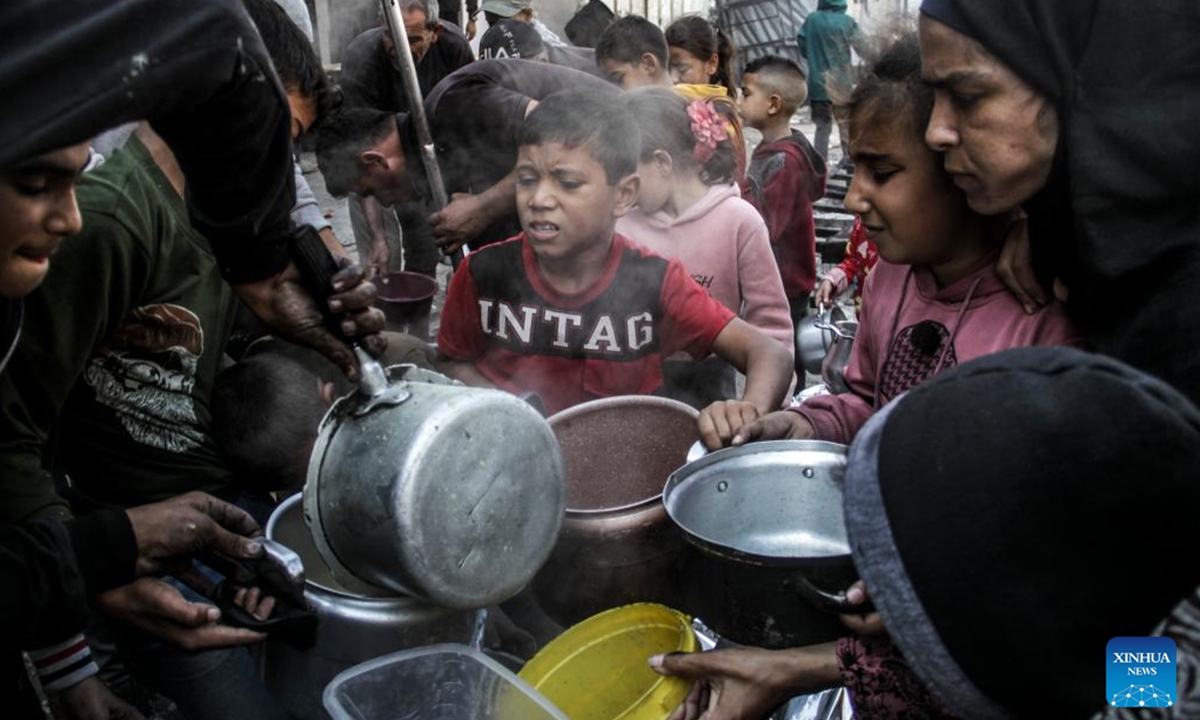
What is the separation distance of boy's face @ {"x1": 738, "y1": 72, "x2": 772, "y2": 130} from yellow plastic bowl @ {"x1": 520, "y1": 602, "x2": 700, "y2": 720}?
4.20 m

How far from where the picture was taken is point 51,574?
4.74 feet

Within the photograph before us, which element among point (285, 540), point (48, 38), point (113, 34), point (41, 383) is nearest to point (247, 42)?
point (113, 34)

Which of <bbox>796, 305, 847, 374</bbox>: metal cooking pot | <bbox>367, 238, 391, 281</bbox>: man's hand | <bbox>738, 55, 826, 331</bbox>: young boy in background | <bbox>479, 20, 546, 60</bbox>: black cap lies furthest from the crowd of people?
<bbox>479, 20, 546, 60</bbox>: black cap

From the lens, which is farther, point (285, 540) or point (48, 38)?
point (285, 540)

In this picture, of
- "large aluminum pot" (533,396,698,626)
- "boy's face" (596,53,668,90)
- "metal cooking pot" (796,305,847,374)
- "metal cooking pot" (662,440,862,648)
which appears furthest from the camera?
"boy's face" (596,53,668,90)

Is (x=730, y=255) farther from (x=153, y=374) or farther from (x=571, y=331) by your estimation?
(x=153, y=374)

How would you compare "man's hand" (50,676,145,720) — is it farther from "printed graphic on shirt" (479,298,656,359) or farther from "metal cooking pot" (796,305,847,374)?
"metal cooking pot" (796,305,847,374)

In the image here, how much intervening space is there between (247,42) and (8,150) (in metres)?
0.64

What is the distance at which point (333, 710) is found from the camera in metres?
1.54

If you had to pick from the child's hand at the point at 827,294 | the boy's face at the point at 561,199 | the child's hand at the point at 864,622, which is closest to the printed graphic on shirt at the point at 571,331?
the boy's face at the point at 561,199

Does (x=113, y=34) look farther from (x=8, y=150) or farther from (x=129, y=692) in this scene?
(x=129, y=692)

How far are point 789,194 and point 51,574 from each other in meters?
4.08

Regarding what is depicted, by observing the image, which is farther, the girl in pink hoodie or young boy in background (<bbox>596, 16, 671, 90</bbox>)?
young boy in background (<bbox>596, 16, 671, 90</bbox>)

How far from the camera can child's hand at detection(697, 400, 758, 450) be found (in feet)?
6.62
